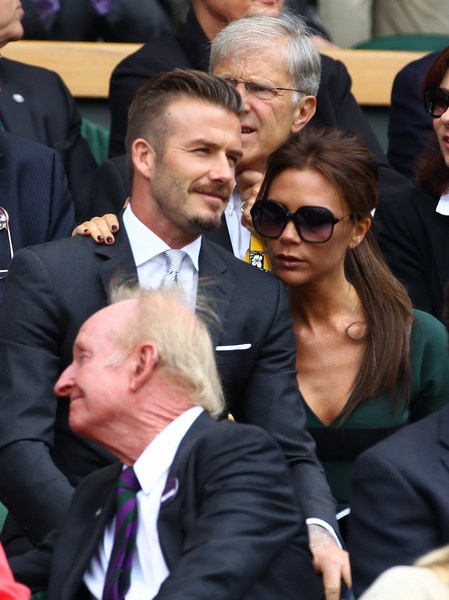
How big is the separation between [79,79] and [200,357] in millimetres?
3522

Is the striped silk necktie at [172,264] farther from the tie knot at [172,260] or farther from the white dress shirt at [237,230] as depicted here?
the white dress shirt at [237,230]

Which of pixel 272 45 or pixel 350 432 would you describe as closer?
pixel 350 432

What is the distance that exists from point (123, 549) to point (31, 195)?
6.09 ft

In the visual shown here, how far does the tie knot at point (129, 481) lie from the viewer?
119 inches

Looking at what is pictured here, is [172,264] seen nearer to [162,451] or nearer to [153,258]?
[153,258]

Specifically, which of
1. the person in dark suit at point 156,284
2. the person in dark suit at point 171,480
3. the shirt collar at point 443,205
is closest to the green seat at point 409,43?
the shirt collar at point 443,205

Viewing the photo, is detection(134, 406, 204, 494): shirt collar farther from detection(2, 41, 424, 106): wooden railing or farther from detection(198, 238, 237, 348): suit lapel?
detection(2, 41, 424, 106): wooden railing

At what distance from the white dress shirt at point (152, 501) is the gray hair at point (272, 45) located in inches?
74.6

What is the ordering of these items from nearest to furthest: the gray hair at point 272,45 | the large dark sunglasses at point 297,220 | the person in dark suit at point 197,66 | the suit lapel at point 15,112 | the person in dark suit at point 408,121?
the large dark sunglasses at point 297,220 → the gray hair at point 272,45 → the suit lapel at point 15,112 → the person in dark suit at point 197,66 → the person in dark suit at point 408,121

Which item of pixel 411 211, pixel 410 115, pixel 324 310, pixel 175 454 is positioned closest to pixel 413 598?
pixel 175 454

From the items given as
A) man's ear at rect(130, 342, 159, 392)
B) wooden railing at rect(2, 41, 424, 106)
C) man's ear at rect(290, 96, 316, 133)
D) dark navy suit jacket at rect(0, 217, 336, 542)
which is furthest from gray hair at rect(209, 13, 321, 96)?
man's ear at rect(130, 342, 159, 392)

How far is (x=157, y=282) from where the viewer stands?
12.8 ft

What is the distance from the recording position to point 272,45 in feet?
15.3

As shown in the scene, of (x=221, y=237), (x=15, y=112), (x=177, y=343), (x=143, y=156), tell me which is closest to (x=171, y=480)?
(x=177, y=343)
